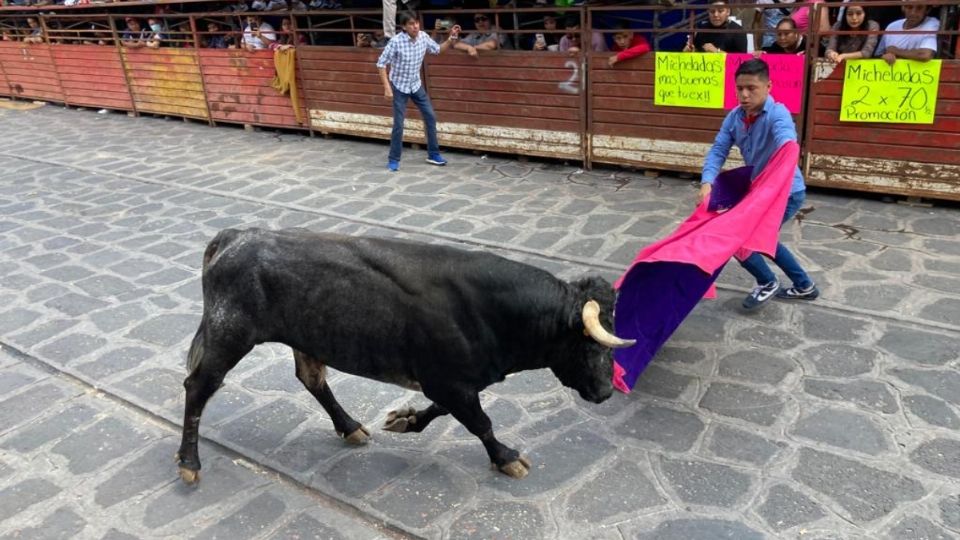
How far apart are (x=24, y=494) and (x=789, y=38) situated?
7.68 meters

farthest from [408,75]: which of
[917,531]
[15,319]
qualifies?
[917,531]

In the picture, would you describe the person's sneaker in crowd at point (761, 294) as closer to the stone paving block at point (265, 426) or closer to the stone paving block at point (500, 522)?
the stone paving block at point (500, 522)

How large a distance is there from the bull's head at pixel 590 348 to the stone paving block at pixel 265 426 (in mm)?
1745

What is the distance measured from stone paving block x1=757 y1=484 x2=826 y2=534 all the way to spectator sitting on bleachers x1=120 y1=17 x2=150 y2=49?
14.6m

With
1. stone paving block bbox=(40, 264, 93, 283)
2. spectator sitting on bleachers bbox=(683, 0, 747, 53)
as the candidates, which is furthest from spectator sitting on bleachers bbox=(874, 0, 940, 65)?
stone paving block bbox=(40, 264, 93, 283)

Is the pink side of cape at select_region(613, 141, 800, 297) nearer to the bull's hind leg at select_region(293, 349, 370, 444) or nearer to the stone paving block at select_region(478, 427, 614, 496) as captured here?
the stone paving block at select_region(478, 427, 614, 496)

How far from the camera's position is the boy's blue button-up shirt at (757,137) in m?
5.15

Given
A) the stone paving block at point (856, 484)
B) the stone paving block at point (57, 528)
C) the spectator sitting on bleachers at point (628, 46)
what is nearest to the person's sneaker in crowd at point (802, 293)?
the stone paving block at point (856, 484)

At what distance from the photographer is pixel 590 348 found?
147 inches

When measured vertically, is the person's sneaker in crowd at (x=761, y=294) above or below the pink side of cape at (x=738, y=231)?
below

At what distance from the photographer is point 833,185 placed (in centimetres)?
809

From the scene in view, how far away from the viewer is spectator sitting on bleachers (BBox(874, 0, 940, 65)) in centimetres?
720

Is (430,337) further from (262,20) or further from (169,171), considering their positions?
(262,20)

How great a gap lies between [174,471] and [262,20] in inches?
410
